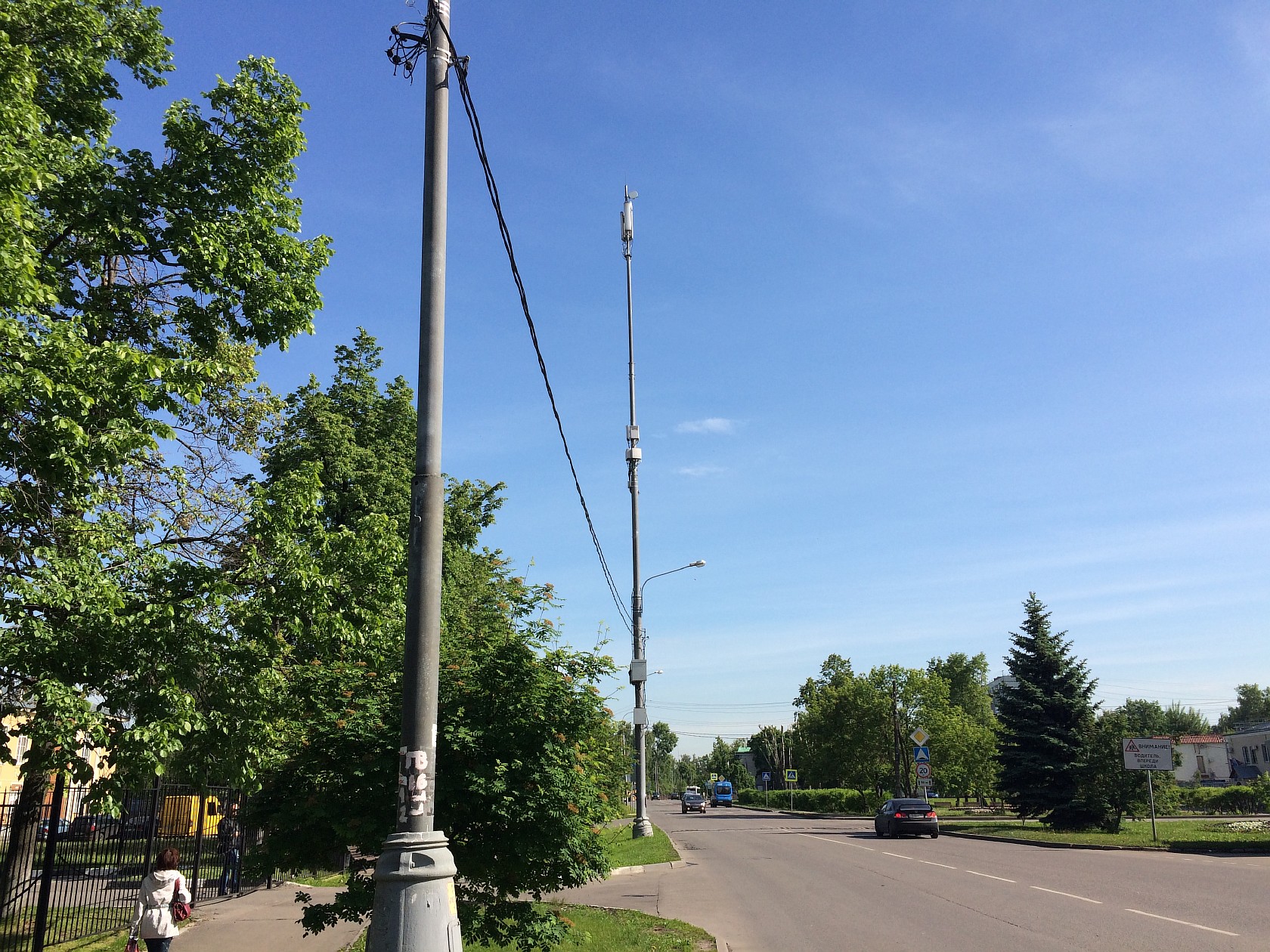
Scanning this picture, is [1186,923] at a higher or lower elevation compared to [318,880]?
higher

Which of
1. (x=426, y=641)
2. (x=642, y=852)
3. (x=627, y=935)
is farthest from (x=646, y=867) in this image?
(x=426, y=641)

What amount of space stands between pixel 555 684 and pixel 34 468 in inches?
229

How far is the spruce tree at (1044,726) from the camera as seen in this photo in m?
35.0

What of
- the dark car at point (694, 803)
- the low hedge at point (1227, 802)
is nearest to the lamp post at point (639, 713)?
the low hedge at point (1227, 802)

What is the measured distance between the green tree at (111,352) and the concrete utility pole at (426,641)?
13.2 ft

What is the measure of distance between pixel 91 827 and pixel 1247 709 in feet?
626

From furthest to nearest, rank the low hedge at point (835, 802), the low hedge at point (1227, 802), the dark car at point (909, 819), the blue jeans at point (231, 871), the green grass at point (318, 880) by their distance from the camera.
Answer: the low hedge at point (835, 802)
the low hedge at point (1227, 802)
the dark car at point (909, 819)
the green grass at point (318, 880)
the blue jeans at point (231, 871)

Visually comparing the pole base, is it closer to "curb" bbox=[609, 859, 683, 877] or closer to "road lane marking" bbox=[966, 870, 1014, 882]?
"road lane marking" bbox=[966, 870, 1014, 882]

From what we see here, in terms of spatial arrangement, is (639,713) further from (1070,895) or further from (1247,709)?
(1247,709)

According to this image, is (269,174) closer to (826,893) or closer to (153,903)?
(153,903)

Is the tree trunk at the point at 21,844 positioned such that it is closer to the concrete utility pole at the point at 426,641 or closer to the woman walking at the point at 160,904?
the woman walking at the point at 160,904

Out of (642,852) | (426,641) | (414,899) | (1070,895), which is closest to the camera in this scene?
(414,899)

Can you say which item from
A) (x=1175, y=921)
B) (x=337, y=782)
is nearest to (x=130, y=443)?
(x=337, y=782)

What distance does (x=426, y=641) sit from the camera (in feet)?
16.7
